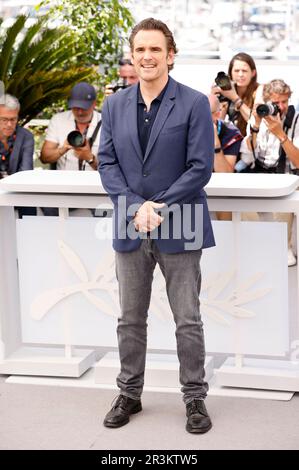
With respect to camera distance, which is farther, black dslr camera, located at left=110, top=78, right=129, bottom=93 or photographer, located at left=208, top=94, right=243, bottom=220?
black dslr camera, located at left=110, top=78, right=129, bottom=93

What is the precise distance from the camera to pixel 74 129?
7789 mm

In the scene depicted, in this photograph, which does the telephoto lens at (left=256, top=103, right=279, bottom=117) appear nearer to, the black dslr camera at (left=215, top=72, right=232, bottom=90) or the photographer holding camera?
the photographer holding camera

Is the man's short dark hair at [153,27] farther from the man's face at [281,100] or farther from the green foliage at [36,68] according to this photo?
the green foliage at [36,68]

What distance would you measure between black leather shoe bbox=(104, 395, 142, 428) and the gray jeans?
0.10m

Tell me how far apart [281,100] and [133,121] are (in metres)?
3.13

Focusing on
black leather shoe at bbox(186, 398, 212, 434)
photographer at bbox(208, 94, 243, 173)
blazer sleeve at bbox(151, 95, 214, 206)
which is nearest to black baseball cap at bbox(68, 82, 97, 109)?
photographer at bbox(208, 94, 243, 173)

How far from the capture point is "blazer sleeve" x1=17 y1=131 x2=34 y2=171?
24.6 ft

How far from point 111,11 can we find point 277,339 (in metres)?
5.71

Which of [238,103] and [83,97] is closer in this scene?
[83,97]

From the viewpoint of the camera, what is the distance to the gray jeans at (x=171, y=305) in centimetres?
471

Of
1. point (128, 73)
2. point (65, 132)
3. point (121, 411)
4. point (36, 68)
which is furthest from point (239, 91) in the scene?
point (121, 411)

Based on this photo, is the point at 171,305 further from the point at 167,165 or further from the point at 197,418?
the point at 167,165

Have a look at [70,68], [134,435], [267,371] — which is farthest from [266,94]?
[134,435]

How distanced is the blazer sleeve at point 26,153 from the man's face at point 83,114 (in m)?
0.44
